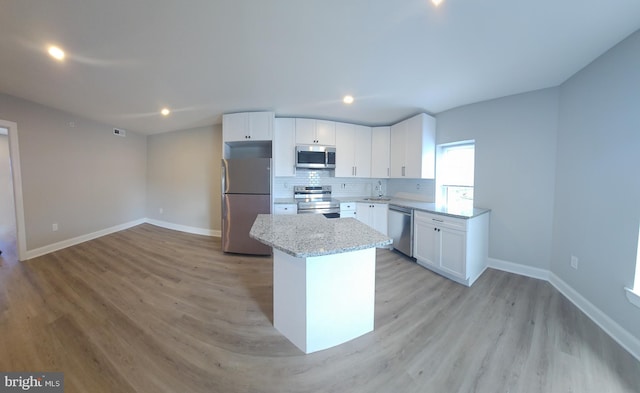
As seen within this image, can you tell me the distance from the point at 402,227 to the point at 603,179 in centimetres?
204

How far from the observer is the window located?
10.4 feet

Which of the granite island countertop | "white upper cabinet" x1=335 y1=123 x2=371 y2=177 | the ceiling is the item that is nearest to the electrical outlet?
the ceiling

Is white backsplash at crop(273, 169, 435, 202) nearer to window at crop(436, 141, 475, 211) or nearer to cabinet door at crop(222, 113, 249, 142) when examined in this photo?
window at crop(436, 141, 475, 211)

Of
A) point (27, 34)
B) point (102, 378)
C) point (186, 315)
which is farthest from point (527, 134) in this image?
point (27, 34)

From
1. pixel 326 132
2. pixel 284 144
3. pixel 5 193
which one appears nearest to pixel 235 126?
pixel 284 144

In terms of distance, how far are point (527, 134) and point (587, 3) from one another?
5.34 ft

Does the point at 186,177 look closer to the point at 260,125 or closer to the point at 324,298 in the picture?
the point at 260,125

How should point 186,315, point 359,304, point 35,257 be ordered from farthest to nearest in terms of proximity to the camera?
point 35,257 → point 186,315 → point 359,304

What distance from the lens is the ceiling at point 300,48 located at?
1377 mm

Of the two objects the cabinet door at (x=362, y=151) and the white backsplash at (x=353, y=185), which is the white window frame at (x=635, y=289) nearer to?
the white backsplash at (x=353, y=185)

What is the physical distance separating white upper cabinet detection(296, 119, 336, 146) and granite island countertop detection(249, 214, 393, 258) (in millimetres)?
2008

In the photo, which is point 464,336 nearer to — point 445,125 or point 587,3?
point 587,3

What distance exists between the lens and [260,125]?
10.9 ft

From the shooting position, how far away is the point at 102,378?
4.09 ft
